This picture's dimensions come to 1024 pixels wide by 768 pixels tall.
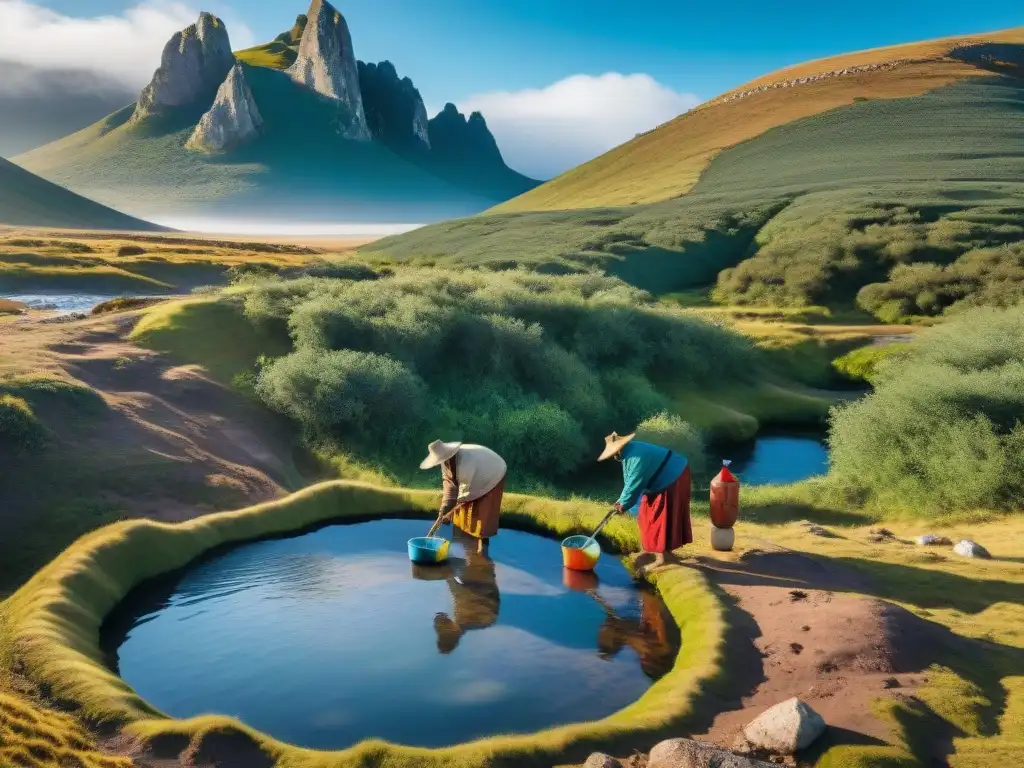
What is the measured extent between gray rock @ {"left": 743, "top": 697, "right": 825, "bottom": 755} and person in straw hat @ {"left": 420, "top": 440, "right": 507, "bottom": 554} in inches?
317

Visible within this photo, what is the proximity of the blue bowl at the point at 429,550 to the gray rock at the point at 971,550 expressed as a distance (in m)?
11.7

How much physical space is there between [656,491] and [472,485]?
12.6 feet

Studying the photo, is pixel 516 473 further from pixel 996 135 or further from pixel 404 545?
pixel 996 135

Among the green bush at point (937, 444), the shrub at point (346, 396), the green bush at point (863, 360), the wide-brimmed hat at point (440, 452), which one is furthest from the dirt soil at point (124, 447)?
the green bush at point (863, 360)

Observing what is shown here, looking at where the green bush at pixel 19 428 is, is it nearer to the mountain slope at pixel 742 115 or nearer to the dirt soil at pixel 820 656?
the dirt soil at pixel 820 656

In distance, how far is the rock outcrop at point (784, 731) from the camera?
32.3ft

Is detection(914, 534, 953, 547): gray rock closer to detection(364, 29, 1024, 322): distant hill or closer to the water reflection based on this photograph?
the water reflection

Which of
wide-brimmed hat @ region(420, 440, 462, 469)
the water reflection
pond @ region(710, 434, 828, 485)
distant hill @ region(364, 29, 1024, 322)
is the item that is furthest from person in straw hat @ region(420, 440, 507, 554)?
distant hill @ region(364, 29, 1024, 322)

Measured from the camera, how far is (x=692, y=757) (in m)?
9.34

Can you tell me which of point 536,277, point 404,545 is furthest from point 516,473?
point 536,277

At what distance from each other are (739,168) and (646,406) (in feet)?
351

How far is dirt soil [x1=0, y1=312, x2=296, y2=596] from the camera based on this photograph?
19.4m

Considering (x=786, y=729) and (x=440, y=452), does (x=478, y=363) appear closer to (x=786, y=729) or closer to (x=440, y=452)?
(x=440, y=452)

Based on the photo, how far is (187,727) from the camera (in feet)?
32.4
